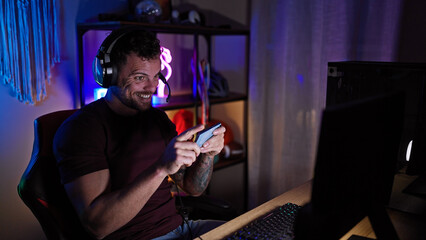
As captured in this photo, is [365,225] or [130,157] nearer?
[365,225]

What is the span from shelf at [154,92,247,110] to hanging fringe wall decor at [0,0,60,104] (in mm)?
645

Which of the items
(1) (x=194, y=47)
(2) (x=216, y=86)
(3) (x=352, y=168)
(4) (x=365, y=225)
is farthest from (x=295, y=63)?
(3) (x=352, y=168)

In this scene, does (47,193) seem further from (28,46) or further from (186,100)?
(186,100)

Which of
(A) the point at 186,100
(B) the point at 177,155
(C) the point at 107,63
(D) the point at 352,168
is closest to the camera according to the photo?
(D) the point at 352,168

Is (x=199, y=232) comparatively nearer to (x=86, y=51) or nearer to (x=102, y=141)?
(x=102, y=141)

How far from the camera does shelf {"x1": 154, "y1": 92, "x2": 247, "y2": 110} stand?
7.06ft

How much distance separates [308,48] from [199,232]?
1.48 metres

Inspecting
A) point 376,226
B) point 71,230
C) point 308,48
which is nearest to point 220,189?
point 308,48

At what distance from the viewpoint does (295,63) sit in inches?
95.7

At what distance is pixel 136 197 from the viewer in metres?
1.09

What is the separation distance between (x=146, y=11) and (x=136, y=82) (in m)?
0.77

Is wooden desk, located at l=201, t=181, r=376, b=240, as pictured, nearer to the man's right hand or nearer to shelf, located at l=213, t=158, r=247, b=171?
the man's right hand

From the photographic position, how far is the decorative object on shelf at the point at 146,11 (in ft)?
6.46

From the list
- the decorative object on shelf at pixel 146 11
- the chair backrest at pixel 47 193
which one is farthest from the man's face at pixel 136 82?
the decorative object on shelf at pixel 146 11
